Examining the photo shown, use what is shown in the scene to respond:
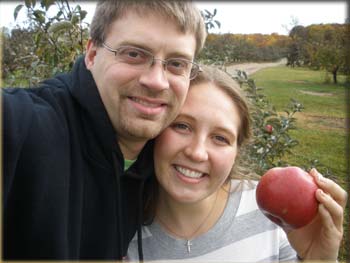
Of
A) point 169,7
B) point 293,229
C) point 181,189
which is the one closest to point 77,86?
point 169,7

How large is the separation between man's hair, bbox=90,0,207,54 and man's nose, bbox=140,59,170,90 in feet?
0.47

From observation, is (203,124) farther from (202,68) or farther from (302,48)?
(302,48)

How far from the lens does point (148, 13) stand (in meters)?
1.25

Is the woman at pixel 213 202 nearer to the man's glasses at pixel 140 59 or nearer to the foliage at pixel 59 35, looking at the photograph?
the man's glasses at pixel 140 59

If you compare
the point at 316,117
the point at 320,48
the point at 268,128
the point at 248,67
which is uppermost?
the point at 320,48

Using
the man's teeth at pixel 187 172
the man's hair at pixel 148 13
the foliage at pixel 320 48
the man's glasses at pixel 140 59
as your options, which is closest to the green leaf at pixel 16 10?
the man's hair at pixel 148 13

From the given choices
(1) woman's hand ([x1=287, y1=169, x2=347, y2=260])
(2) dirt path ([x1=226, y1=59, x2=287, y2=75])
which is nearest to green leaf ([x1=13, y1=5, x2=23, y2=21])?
(1) woman's hand ([x1=287, y1=169, x2=347, y2=260])

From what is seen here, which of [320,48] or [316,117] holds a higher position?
[320,48]

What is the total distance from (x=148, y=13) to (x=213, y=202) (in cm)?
78

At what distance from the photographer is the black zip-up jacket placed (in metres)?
1.03

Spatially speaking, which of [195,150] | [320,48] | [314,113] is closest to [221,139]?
[195,150]

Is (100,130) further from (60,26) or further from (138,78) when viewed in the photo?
(60,26)

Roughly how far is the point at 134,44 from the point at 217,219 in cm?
74

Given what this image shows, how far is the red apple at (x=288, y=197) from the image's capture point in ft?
4.54
